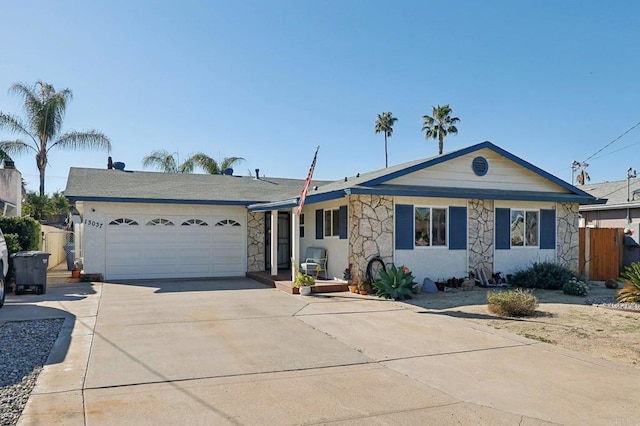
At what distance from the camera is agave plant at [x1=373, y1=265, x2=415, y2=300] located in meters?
11.7

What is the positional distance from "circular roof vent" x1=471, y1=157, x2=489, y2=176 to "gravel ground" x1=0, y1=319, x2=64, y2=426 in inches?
447

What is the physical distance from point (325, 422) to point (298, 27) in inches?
481

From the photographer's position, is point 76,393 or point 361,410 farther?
point 76,393

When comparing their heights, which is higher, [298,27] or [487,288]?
[298,27]

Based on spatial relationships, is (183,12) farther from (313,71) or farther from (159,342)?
(159,342)

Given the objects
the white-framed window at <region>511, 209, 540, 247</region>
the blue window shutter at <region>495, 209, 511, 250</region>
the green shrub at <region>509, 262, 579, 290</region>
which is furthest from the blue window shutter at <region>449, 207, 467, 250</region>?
the green shrub at <region>509, 262, 579, 290</region>

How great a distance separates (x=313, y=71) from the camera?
55.6 feet

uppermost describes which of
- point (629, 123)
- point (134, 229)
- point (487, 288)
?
point (629, 123)

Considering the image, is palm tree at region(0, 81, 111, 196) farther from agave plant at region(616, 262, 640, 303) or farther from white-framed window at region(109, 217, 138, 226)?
agave plant at region(616, 262, 640, 303)

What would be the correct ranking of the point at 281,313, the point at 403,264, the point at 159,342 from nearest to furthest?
1. the point at 159,342
2. the point at 281,313
3. the point at 403,264

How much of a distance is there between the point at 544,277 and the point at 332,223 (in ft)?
20.6

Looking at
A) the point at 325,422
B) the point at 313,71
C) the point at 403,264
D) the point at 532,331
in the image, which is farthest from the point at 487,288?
the point at 325,422

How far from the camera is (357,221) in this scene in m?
12.8

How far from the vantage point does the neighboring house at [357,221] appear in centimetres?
1317
